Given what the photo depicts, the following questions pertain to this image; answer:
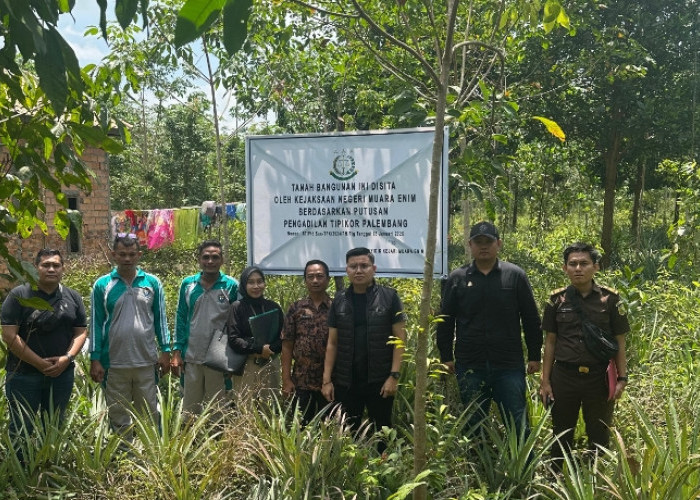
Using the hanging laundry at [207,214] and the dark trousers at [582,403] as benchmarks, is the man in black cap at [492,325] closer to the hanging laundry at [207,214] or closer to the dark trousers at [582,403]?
the dark trousers at [582,403]

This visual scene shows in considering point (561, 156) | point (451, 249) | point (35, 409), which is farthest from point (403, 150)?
point (451, 249)

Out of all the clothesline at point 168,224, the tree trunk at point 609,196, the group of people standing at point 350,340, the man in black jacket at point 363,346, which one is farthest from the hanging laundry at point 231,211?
the man in black jacket at point 363,346

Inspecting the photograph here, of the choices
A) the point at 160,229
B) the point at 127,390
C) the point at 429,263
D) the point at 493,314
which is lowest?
the point at 127,390

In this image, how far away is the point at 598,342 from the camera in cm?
332

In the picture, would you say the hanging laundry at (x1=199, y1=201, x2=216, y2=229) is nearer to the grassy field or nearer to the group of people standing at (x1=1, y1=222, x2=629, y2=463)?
the group of people standing at (x1=1, y1=222, x2=629, y2=463)

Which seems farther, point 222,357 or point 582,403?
point 222,357

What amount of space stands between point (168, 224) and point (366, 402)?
12299mm

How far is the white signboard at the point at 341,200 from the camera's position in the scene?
4.09 m

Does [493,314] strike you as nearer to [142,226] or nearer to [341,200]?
[341,200]

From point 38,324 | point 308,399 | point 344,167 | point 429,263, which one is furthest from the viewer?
point 344,167

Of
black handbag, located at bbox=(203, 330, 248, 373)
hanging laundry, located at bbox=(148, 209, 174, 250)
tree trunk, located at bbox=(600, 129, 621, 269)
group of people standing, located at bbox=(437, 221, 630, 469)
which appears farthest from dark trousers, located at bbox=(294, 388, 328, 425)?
hanging laundry, located at bbox=(148, 209, 174, 250)

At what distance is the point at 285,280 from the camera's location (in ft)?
21.9

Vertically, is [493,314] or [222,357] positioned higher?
[493,314]

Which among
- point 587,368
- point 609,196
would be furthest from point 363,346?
point 609,196
